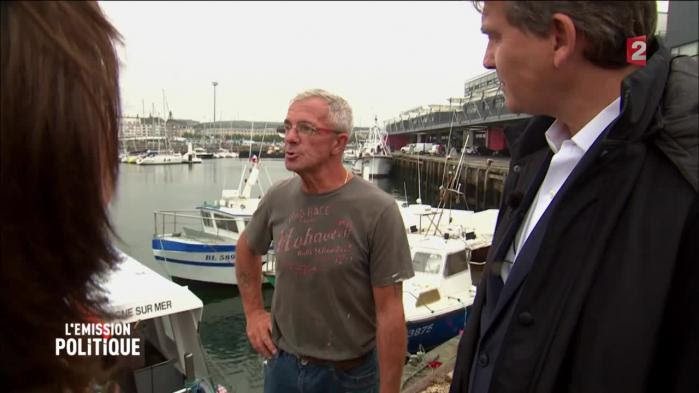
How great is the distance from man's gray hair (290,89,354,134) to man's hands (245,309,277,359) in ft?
4.01

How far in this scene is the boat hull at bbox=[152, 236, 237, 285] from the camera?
1584cm

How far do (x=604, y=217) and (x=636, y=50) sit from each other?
429 mm

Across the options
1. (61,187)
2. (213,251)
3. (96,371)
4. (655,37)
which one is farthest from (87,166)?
(213,251)

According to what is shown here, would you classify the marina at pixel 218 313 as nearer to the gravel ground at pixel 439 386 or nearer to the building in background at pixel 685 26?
the gravel ground at pixel 439 386

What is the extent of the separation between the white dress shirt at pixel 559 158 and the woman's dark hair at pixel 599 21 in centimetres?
14

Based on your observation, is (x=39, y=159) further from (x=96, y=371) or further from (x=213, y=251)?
(x=213, y=251)

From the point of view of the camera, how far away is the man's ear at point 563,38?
1.13 m

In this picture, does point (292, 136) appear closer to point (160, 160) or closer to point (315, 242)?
point (315, 242)

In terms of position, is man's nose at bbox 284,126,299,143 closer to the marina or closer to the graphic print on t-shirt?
the graphic print on t-shirt

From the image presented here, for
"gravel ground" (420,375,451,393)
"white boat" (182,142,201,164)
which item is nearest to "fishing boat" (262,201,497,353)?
"gravel ground" (420,375,451,393)

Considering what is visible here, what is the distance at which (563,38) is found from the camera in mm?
1160

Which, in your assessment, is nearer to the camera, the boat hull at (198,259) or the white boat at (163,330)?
the white boat at (163,330)

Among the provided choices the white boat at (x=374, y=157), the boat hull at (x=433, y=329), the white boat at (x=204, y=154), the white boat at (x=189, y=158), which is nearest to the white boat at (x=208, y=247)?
the boat hull at (x=433, y=329)

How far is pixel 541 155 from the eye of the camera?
5.29 ft
